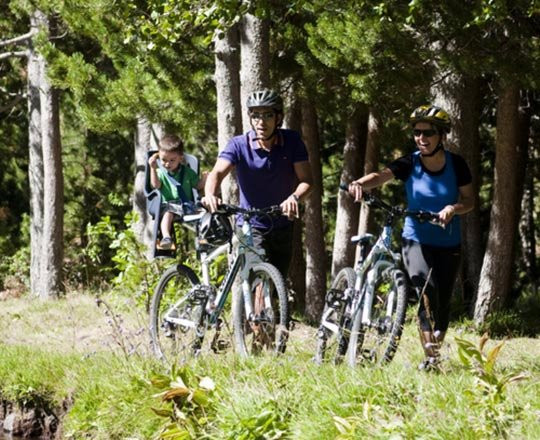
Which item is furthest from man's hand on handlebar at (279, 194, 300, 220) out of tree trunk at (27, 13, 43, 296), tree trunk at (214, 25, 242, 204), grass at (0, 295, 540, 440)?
tree trunk at (27, 13, 43, 296)

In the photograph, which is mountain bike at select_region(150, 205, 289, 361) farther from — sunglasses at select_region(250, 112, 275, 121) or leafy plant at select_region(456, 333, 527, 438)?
leafy plant at select_region(456, 333, 527, 438)

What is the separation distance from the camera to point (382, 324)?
7.16 m

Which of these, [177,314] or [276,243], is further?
[177,314]

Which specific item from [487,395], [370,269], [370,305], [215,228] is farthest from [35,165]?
[487,395]

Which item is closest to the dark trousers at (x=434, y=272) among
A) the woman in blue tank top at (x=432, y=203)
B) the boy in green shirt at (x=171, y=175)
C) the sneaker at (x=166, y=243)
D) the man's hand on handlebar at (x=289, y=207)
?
the woman in blue tank top at (x=432, y=203)

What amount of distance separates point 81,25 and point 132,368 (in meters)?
6.09

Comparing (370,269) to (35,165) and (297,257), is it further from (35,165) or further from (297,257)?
(35,165)

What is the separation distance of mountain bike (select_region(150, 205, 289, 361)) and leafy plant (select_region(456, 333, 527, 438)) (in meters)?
1.71

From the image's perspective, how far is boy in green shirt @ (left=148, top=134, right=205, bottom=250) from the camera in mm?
8867

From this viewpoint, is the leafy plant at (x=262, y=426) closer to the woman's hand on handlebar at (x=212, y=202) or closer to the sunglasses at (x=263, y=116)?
the woman's hand on handlebar at (x=212, y=202)

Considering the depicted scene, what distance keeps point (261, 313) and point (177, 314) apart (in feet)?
3.35

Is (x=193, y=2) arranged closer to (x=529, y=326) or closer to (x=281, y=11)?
(x=281, y=11)

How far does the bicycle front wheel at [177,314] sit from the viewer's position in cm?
804

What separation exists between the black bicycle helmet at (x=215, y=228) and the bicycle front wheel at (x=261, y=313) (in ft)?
1.25
